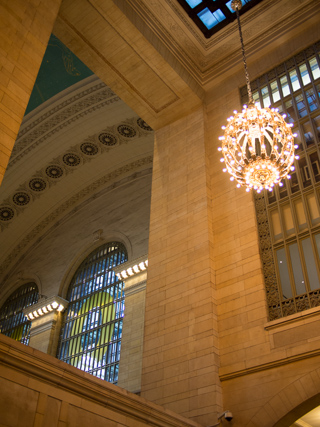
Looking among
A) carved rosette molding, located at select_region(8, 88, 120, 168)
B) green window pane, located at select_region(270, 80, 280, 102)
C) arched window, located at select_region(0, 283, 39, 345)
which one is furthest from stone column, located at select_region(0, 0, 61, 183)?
arched window, located at select_region(0, 283, 39, 345)

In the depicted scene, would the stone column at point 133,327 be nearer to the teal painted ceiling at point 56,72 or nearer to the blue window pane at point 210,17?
the teal painted ceiling at point 56,72

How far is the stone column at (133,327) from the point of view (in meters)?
10.6

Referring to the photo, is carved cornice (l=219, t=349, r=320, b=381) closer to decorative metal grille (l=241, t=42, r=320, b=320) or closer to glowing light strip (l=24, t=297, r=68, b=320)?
decorative metal grille (l=241, t=42, r=320, b=320)

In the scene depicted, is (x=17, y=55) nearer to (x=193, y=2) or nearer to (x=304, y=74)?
(x=193, y=2)

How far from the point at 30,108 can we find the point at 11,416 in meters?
11.2

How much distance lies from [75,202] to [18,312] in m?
3.99

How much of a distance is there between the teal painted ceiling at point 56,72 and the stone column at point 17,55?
5513mm

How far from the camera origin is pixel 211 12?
10.3m

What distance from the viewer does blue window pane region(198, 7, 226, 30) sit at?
34.0ft

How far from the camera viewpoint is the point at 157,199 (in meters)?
9.78

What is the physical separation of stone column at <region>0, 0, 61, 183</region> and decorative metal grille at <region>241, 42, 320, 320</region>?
4150mm

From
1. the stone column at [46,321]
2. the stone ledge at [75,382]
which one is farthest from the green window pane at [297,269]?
the stone column at [46,321]

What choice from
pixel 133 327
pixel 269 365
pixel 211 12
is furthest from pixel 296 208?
pixel 133 327

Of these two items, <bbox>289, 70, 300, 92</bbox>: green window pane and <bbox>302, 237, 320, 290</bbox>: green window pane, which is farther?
<bbox>289, 70, 300, 92</bbox>: green window pane
